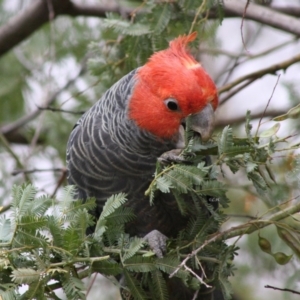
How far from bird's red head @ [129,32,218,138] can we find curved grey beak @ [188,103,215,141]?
0.07ft

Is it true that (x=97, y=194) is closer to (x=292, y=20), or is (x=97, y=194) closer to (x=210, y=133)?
(x=210, y=133)

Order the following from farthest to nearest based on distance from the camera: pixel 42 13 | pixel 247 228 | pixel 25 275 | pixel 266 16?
1. pixel 42 13
2. pixel 266 16
3. pixel 247 228
4. pixel 25 275

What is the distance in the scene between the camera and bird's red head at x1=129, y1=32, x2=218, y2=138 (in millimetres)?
2625

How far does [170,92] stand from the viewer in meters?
2.67

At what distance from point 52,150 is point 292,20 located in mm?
2061

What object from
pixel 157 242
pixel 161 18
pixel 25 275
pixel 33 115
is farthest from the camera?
pixel 33 115

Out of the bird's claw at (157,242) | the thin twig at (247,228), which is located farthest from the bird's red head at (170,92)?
the thin twig at (247,228)

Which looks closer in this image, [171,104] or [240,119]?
[171,104]

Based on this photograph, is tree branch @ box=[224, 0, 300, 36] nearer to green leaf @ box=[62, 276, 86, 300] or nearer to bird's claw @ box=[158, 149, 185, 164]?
bird's claw @ box=[158, 149, 185, 164]

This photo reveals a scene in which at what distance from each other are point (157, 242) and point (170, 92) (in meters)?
0.68

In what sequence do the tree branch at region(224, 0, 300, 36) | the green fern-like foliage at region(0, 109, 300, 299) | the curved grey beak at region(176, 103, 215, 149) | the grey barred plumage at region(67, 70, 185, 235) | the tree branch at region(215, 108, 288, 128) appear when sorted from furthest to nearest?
the tree branch at region(215, 108, 288, 128) < the tree branch at region(224, 0, 300, 36) < the grey barred plumage at region(67, 70, 185, 235) < the curved grey beak at region(176, 103, 215, 149) < the green fern-like foliage at region(0, 109, 300, 299)

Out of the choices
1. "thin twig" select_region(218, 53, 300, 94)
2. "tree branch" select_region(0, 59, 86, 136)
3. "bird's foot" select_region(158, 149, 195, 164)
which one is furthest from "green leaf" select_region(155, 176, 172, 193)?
"tree branch" select_region(0, 59, 86, 136)

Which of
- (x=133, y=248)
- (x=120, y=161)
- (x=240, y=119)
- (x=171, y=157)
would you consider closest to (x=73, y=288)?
(x=133, y=248)

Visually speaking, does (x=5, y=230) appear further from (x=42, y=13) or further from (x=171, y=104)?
(x=42, y=13)
